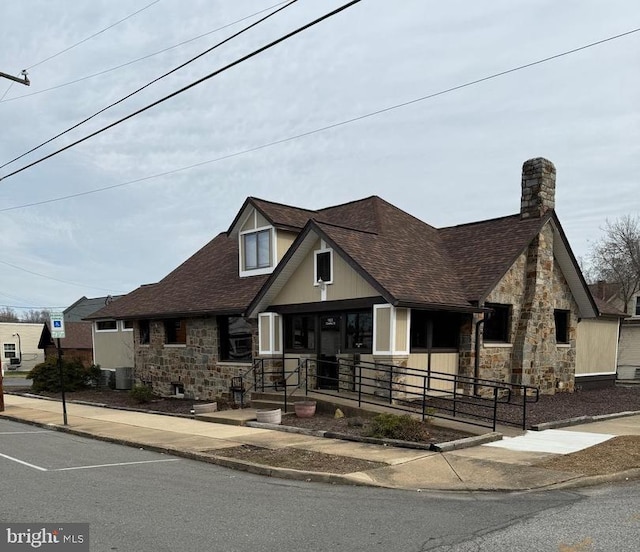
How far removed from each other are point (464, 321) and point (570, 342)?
633 centimetres

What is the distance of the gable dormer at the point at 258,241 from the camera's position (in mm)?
18984

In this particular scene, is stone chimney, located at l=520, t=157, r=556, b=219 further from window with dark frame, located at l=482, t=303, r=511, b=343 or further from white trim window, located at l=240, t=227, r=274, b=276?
white trim window, located at l=240, t=227, r=274, b=276

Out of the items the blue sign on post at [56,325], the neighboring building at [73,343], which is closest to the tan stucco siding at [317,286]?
the blue sign on post at [56,325]

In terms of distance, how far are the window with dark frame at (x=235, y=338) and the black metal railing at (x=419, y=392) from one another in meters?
3.00

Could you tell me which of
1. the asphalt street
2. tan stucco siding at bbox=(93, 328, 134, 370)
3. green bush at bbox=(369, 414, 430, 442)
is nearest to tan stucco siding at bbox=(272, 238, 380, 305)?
green bush at bbox=(369, 414, 430, 442)

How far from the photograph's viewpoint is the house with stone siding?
1528 cm

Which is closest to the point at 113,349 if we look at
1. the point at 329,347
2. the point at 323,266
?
the point at 329,347

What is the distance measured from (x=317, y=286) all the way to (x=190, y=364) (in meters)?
7.32

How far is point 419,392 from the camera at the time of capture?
49.6ft

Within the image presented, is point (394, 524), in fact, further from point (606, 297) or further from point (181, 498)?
point (606, 297)

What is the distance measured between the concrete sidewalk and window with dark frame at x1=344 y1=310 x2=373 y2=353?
4130mm

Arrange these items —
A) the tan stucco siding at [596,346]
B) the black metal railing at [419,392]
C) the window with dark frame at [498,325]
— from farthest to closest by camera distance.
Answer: the tan stucco siding at [596,346] < the window with dark frame at [498,325] < the black metal railing at [419,392]

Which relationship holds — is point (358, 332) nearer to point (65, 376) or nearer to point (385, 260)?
point (385, 260)

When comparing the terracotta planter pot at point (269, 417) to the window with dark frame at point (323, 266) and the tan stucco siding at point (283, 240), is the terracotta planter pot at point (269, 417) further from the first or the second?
the tan stucco siding at point (283, 240)
